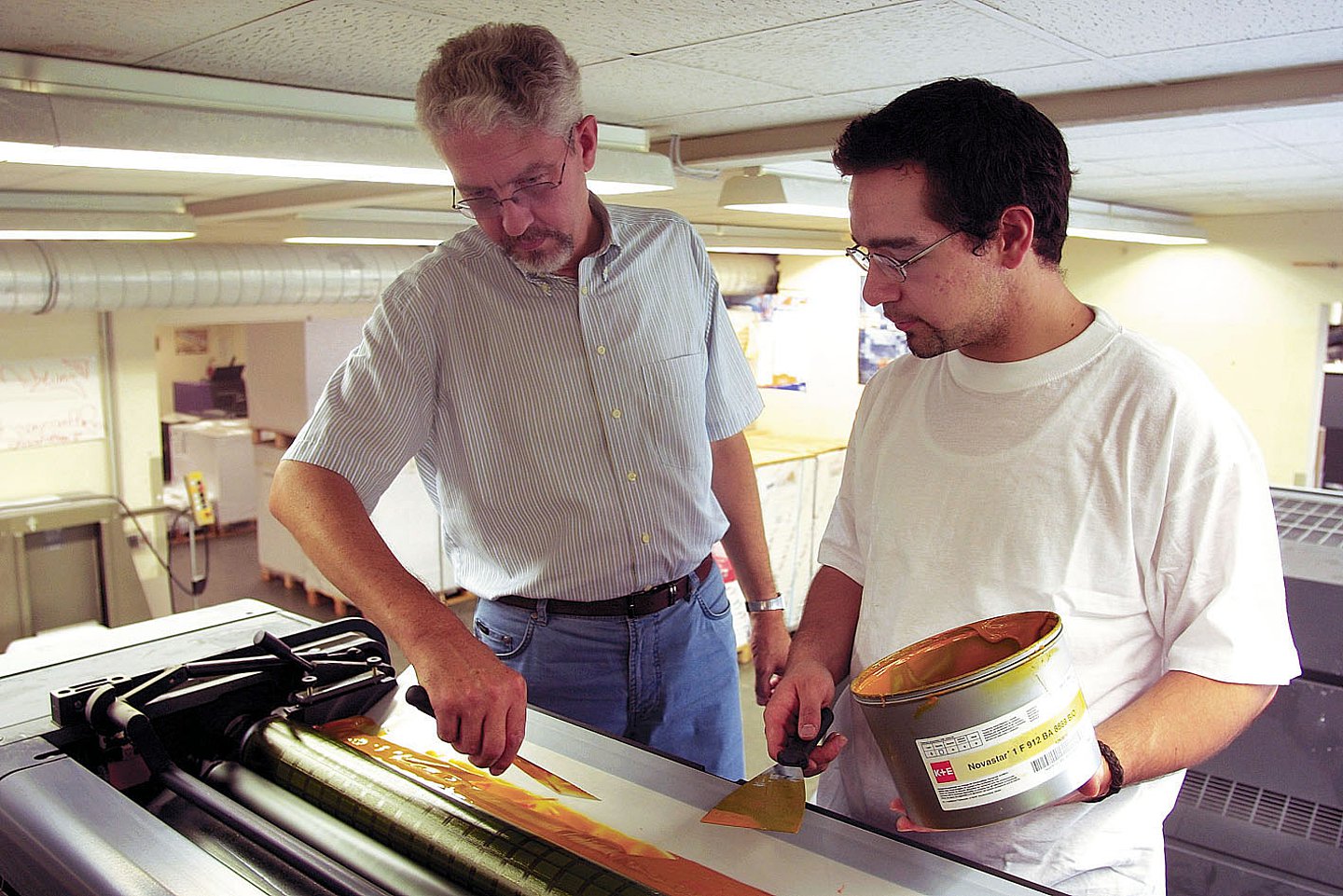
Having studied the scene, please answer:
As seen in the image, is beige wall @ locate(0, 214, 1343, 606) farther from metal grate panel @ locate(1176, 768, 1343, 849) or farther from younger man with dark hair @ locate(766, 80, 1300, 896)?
younger man with dark hair @ locate(766, 80, 1300, 896)

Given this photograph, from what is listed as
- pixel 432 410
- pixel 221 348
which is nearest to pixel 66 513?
pixel 432 410

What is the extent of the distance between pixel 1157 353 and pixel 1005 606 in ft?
1.10

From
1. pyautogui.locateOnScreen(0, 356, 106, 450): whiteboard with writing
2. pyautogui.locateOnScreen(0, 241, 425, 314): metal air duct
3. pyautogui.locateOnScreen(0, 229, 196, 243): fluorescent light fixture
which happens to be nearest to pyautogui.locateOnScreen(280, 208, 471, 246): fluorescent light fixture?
pyautogui.locateOnScreen(0, 241, 425, 314): metal air duct

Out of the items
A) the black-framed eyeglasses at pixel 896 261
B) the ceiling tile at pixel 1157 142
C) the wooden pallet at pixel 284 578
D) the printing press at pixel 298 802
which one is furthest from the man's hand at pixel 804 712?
the wooden pallet at pixel 284 578

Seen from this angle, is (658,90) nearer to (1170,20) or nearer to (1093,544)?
(1170,20)

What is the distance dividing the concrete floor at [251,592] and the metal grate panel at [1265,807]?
109 inches

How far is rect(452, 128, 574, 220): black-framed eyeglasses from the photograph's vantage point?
1.50 m

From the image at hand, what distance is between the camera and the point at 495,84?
1410 mm

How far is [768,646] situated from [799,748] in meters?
0.76

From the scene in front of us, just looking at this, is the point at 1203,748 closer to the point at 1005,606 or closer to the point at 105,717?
the point at 1005,606

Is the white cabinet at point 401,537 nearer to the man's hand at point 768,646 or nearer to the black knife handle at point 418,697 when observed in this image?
the man's hand at point 768,646

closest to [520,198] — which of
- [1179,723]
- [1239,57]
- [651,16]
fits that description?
[651,16]

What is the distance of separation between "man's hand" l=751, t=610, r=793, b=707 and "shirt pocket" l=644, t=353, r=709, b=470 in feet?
1.18

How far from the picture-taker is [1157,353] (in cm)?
118
